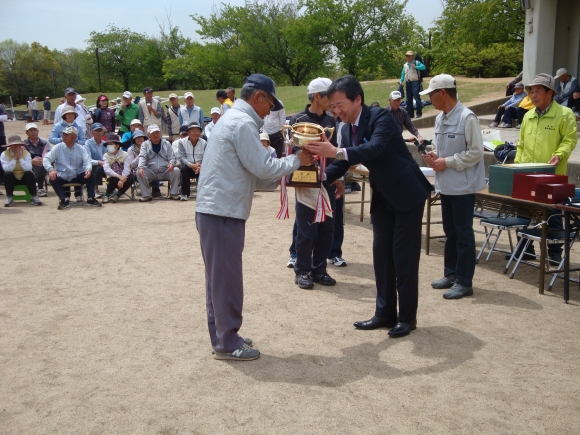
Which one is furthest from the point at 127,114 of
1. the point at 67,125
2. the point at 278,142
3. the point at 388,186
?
the point at 388,186

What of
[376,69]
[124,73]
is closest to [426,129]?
[376,69]

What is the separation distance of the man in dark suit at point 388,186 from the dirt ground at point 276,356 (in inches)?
17.1

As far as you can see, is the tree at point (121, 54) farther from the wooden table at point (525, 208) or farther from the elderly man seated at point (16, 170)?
the wooden table at point (525, 208)

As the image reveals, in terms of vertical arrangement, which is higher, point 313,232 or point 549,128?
point 549,128

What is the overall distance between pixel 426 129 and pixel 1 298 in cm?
1401

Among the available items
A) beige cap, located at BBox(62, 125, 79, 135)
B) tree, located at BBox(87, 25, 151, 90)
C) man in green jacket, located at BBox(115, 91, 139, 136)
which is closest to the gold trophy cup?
beige cap, located at BBox(62, 125, 79, 135)

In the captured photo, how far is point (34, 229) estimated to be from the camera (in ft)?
31.1

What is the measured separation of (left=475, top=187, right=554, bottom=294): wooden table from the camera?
18.9ft

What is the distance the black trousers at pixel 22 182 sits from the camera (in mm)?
11680

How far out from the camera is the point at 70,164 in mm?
11648

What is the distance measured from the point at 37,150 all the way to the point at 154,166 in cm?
274

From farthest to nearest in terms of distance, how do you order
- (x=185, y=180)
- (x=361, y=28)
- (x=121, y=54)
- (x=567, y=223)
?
(x=121, y=54) → (x=361, y=28) → (x=185, y=180) → (x=567, y=223)

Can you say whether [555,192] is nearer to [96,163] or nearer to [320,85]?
[320,85]

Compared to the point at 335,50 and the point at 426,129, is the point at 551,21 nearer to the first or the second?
the point at 426,129
